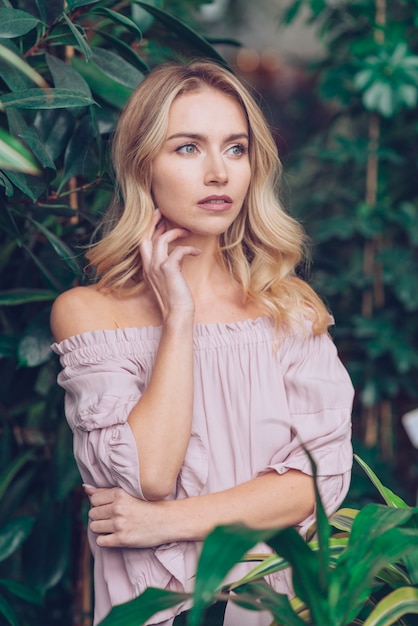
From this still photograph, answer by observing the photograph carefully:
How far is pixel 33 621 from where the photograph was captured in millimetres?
1833

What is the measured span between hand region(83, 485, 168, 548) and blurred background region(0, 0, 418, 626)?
39cm

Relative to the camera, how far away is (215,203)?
130 centimetres

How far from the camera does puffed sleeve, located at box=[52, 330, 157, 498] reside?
1158 millimetres

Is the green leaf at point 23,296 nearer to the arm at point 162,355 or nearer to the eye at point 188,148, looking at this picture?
the arm at point 162,355

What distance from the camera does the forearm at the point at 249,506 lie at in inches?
46.2

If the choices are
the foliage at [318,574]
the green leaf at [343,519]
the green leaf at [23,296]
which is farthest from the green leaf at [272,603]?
the green leaf at [23,296]

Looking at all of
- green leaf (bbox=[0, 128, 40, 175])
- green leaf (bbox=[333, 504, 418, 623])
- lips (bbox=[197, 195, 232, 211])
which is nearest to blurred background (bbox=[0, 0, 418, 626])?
green leaf (bbox=[0, 128, 40, 175])

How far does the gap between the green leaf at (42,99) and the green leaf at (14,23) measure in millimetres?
98

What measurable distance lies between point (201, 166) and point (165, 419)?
1.39ft

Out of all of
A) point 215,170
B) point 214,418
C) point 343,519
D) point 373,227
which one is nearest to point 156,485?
point 214,418

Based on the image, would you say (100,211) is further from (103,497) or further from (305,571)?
(305,571)

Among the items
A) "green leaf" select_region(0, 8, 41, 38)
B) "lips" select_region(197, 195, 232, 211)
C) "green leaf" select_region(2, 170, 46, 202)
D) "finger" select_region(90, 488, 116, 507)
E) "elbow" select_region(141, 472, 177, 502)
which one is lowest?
"finger" select_region(90, 488, 116, 507)

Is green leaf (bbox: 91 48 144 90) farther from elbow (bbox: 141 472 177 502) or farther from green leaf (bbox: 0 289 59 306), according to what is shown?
elbow (bbox: 141 472 177 502)

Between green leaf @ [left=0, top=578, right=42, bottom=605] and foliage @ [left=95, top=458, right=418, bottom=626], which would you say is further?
green leaf @ [left=0, top=578, right=42, bottom=605]
